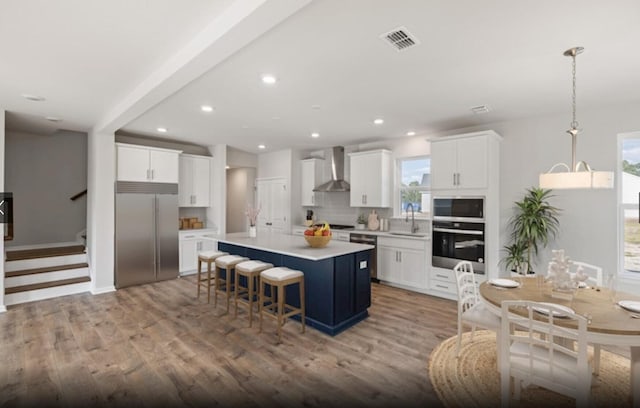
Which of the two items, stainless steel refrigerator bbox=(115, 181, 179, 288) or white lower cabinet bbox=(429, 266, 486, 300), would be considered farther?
stainless steel refrigerator bbox=(115, 181, 179, 288)

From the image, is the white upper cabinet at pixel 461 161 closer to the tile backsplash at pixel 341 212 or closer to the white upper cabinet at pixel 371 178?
the white upper cabinet at pixel 371 178

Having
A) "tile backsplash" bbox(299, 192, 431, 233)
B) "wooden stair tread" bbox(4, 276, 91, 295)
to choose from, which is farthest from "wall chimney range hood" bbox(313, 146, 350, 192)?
"wooden stair tread" bbox(4, 276, 91, 295)

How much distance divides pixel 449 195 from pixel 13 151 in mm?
7444

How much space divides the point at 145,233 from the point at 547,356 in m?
5.51

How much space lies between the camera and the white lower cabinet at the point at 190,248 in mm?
5730

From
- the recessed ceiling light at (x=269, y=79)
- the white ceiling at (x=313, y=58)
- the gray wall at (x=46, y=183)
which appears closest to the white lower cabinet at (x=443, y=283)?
the white ceiling at (x=313, y=58)

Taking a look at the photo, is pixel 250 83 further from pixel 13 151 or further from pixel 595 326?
pixel 13 151

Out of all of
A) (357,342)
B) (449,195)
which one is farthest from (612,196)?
(357,342)

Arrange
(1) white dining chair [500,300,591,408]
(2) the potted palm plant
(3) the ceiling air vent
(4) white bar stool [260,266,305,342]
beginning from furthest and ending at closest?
(2) the potted palm plant, (4) white bar stool [260,266,305,342], (3) the ceiling air vent, (1) white dining chair [500,300,591,408]

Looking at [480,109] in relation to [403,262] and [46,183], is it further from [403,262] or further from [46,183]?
[46,183]

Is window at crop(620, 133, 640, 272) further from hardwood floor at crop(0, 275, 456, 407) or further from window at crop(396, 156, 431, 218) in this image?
window at crop(396, 156, 431, 218)

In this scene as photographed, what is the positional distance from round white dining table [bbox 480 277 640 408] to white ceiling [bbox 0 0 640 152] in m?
1.88

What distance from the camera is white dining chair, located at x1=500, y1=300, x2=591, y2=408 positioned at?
166 cm

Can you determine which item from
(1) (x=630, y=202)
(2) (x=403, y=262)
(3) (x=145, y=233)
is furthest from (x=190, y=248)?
(1) (x=630, y=202)
